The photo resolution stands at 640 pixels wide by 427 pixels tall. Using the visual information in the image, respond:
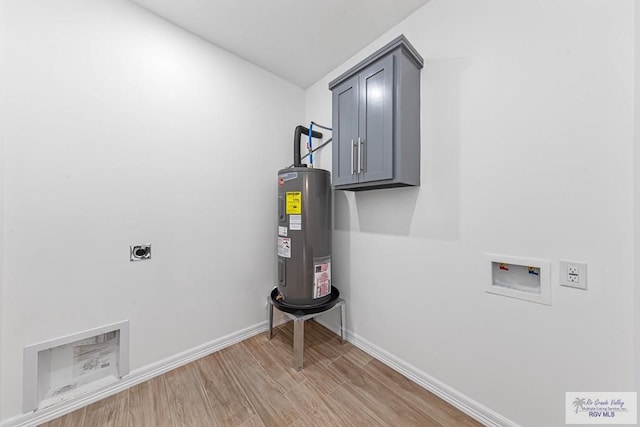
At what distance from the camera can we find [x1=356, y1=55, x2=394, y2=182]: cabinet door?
1.34 meters

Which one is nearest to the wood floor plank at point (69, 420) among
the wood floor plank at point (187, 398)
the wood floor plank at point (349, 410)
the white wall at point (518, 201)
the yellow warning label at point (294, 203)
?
the wood floor plank at point (187, 398)

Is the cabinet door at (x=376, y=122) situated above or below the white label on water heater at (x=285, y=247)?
above

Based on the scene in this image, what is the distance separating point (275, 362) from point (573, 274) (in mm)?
1849

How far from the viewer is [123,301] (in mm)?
1451

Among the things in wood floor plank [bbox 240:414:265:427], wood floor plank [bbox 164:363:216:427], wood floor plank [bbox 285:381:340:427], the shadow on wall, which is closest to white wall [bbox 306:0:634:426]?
the shadow on wall

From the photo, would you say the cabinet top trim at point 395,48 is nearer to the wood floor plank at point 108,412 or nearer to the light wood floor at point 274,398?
the light wood floor at point 274,398

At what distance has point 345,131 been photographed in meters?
1.61

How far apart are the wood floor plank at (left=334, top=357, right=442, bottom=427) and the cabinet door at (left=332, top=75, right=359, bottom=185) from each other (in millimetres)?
1367

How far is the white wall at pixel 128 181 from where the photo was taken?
1175 mm

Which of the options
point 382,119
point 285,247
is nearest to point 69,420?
point 285,247

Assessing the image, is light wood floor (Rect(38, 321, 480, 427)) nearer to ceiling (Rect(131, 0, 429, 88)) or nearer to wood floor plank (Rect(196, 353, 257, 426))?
wood floor plank (Rect(196, 353, 257, 426))

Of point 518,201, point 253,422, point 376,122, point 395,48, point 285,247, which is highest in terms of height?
point 395,48

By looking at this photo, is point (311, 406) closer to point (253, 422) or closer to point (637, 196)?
point (253, 422)

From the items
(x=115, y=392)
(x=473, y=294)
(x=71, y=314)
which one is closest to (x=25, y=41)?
(x=71, y=314)
